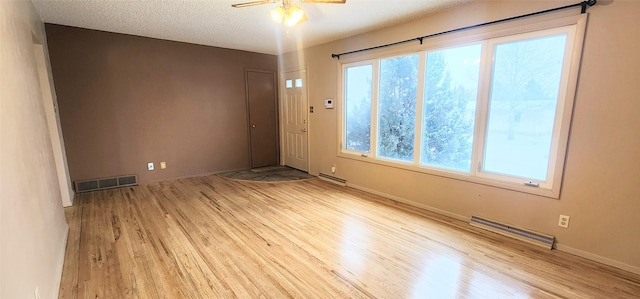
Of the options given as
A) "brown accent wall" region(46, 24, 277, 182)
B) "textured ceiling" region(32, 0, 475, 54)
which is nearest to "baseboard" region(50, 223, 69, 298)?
"brown accent wall" region(46, 24, 277, 182)

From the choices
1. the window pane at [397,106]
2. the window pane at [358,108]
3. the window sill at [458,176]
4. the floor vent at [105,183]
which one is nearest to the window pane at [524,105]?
the window sill at [458,176]

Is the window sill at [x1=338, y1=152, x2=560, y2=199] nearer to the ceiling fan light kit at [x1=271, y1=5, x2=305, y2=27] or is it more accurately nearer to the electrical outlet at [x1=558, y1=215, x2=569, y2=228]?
the electrical outlet at [x1=558, y1=215, x2=569, y2=228]

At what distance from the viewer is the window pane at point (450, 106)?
116 inches

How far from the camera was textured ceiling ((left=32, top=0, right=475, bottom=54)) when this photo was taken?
2.88m

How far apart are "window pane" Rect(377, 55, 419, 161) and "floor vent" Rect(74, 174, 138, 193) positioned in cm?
406

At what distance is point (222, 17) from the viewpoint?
3.29m

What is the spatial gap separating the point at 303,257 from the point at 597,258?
8.35 feet

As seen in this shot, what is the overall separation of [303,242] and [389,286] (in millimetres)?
940

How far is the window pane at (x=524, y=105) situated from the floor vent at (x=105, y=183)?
5.18 meters

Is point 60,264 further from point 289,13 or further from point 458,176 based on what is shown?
point 458,176

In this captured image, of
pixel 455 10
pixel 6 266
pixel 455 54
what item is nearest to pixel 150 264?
pixel 6 266

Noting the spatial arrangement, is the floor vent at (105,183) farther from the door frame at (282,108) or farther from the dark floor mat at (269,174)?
the door frame at (282,108)

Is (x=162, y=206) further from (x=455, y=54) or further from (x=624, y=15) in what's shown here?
(x=624, y=15)

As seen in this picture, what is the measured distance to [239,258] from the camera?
2.33 meters
